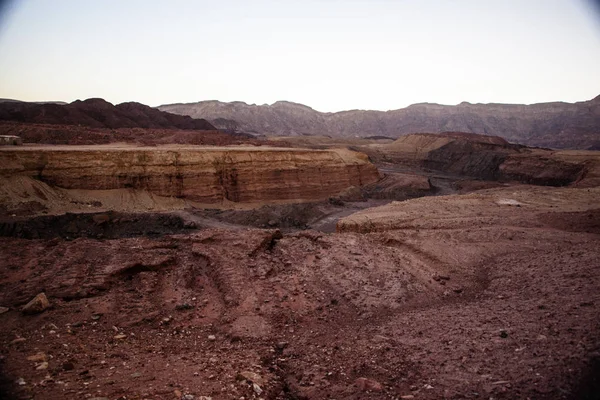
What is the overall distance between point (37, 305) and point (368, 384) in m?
4.35

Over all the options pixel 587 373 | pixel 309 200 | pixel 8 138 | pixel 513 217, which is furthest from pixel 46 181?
pixel 587 373

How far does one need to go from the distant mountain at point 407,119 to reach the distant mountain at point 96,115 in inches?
924

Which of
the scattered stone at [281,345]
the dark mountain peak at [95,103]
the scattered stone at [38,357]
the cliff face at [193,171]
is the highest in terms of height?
the dark mountain peak at [95,103]

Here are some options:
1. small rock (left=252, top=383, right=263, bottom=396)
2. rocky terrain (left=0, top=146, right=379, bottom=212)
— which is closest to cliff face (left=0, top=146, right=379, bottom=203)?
rocky terrain (left=0, top=146, right=379, bottom=212)

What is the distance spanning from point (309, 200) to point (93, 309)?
1959 centimetres

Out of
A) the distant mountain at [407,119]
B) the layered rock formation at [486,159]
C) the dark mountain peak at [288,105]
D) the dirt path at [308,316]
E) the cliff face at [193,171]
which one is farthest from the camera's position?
the dark mountain peak at [288,105]

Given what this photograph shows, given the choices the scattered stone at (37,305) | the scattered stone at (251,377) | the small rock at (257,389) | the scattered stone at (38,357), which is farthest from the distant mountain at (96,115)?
the small rock at (257,389)

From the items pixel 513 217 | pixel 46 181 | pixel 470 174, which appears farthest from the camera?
pixel 470 174

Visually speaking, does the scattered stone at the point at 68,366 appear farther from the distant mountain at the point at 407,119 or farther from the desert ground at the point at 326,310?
the distant mountain at the point at 407,119

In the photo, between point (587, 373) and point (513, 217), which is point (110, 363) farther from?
point (513, 217)

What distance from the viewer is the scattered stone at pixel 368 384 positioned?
4.19 metres

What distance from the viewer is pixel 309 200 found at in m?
25.0

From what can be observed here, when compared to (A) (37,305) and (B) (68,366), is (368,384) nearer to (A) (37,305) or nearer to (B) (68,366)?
(B) (68,366)

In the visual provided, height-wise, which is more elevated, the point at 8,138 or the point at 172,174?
the point at 8,138
